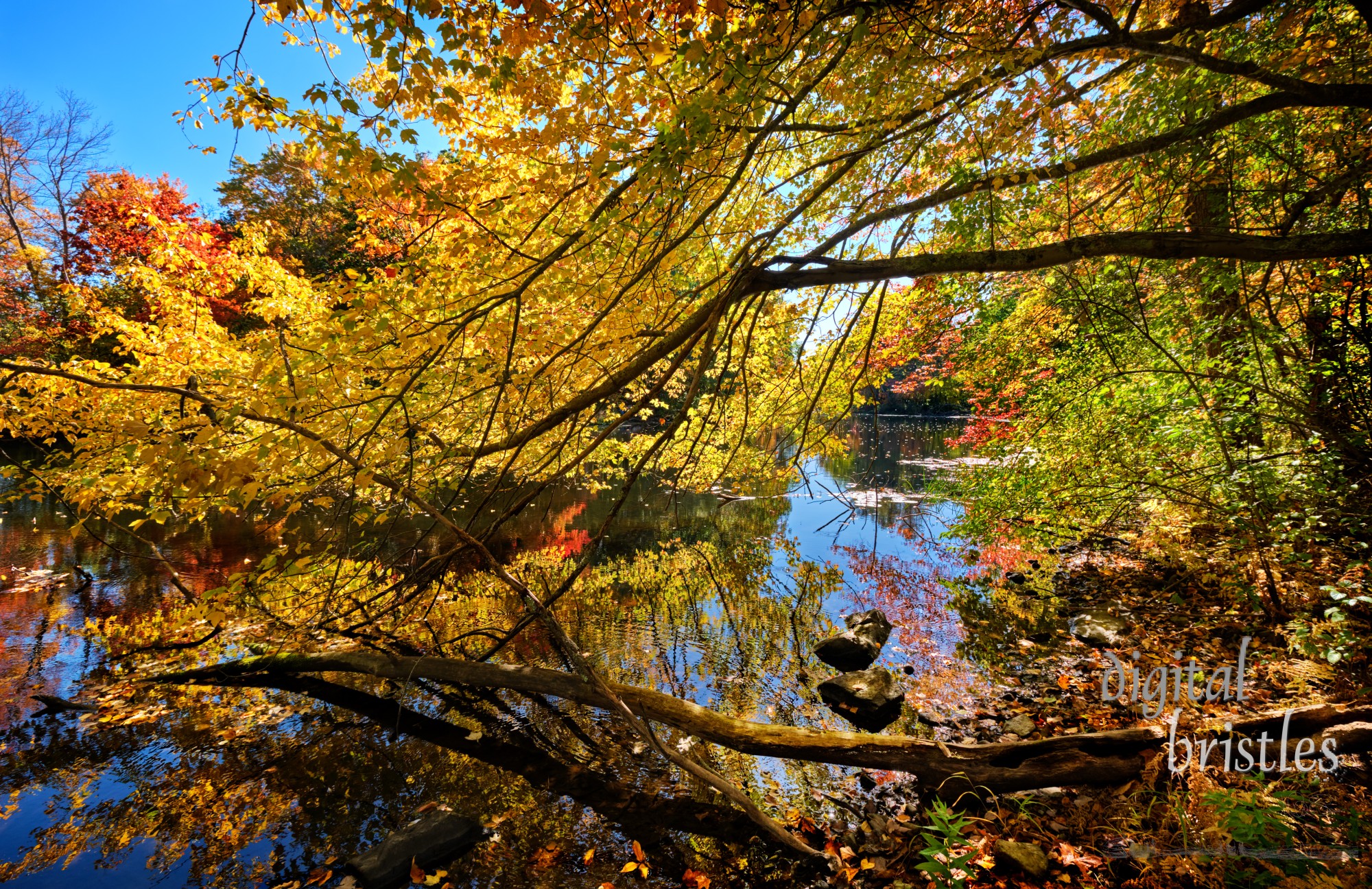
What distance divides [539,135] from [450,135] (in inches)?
63.5

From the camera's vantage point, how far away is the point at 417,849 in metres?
3.07

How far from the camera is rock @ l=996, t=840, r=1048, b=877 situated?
2479 mm

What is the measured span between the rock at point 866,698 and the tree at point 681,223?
127 centimetres

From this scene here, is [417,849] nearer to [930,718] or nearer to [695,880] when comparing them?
[695,880]

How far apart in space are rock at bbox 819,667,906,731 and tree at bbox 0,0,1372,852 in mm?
1275

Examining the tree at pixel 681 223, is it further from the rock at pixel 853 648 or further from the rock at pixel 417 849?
the rock at pixel 853 648

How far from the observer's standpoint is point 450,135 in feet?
13.5

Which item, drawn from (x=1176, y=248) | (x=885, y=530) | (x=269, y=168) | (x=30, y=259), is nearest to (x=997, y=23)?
(x=1176, y=248)

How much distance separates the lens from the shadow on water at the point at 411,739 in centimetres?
319

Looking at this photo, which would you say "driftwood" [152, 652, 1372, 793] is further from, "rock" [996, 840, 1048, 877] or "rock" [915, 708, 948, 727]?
"rock" [915, 708, 948, 727]

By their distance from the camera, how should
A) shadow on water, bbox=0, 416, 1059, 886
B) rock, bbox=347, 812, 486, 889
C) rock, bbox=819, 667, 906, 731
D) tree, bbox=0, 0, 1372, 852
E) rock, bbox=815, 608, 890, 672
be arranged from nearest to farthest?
tree, bbox=0, 0, 1372, 852, rock, bbox=347, 812, 486, 889, shadow on water, bbox=0, 416, 1059, 886, rock, bbox=819, 667, 906, 731, rock, bbox=815, 608, 890, 672

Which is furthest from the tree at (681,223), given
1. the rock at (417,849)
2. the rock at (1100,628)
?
the rock at (1100,628)

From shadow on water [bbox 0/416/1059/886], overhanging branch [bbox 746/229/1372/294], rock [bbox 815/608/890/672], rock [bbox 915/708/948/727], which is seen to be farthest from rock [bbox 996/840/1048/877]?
overhanging branch [bbox 746/229/1372/294]

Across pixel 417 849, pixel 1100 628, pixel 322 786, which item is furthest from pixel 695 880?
pixel 1100 628
